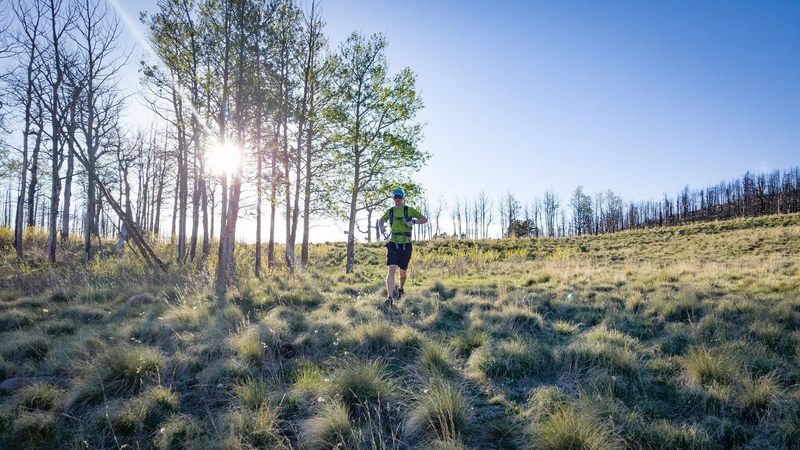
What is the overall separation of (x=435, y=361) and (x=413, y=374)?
0.35 m

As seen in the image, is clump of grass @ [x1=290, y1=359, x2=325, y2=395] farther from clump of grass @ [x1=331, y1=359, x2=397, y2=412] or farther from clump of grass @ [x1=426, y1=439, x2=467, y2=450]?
clump of grass @ [x1=426, y1=439, x2=467, y2=450]

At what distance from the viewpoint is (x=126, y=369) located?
4.30 m

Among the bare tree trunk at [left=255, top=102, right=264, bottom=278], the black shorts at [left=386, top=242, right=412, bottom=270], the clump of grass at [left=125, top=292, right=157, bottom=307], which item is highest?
the bare tree trunk at [left=255, top=102, right=264, bottom=278]

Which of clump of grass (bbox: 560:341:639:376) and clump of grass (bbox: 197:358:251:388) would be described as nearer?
clump of grass (bbox: 560:341:639:376)

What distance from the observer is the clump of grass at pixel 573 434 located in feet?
9.04

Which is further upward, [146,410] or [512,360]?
[512,360]

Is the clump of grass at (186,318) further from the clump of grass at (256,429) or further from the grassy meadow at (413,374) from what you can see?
the clump of grass at (256,429)

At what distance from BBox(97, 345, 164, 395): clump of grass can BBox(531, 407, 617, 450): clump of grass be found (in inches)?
156

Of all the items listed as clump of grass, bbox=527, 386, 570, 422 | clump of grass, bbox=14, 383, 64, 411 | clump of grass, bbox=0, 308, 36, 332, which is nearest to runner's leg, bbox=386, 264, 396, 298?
clump of grass, bbox=527, 386, 570, 422

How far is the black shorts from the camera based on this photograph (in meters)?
7.81

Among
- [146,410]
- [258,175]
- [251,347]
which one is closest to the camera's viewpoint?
[146,410]

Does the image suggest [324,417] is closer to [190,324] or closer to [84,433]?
[84,433]

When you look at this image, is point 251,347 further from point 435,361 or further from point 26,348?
point 26,348

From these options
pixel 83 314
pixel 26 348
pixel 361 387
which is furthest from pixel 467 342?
pixel 83 314
